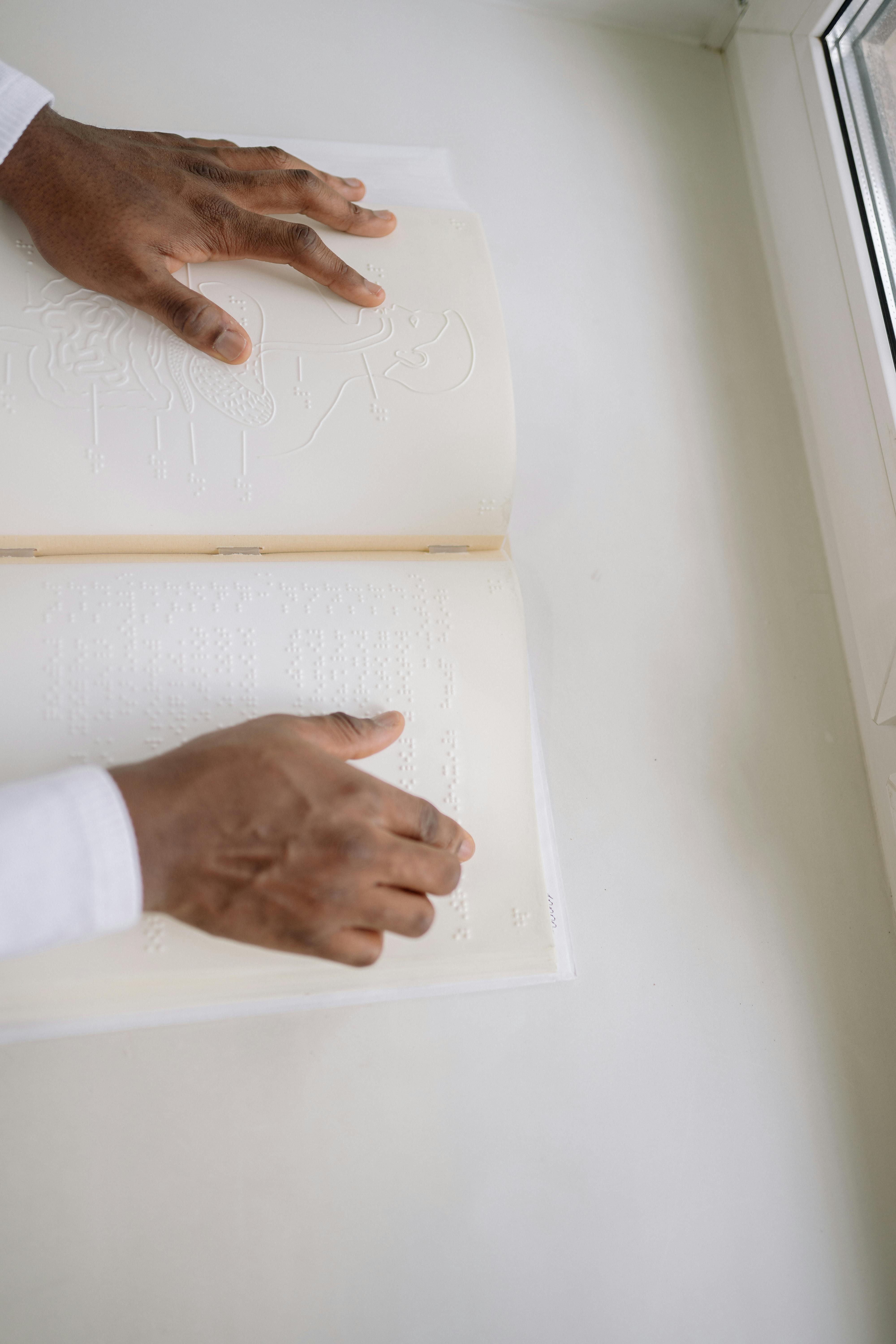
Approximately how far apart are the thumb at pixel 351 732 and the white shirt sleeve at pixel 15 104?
2.30ft

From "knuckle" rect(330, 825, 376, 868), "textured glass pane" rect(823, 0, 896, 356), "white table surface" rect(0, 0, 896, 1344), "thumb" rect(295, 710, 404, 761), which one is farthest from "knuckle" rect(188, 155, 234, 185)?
"textured glass pane" rect(823, 0, 896, 356)

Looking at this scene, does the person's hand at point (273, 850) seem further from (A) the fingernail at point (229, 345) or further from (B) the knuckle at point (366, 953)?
(A) the fingernail at point (229, 345)

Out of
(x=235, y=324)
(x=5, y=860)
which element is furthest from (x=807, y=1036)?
(x=235, y=324)

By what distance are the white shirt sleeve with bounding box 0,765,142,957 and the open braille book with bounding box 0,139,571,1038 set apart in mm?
115

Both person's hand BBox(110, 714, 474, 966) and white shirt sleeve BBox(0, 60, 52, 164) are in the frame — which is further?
white shirt sleeve BBox(0, 60, 52, 164)

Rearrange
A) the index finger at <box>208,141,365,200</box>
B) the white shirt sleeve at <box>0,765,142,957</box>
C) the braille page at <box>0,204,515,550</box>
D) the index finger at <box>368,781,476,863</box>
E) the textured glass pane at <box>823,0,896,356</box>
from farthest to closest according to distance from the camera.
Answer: the textured glass pane at <box>823,0,896,356</box>
the index finger at <box>208,141,365,200</box>
the braille page at <box>0,204,515,550</box>
the index finger at <box>368,781,476,863</box>
the white shirt sleeve at <box>0,765,142,957</box>

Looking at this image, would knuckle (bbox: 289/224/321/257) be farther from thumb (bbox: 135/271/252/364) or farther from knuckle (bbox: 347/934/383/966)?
knuckle (bbox: 347/934/383/966)

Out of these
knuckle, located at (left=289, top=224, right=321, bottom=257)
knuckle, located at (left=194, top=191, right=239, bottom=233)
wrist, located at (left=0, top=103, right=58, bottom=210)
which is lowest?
knuckle, located at (left=289, top=224, right=321, bottom=257)

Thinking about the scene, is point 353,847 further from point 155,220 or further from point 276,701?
point 155,220

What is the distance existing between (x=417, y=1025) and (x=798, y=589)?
0.79 metres

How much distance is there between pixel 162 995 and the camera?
0.83 meters

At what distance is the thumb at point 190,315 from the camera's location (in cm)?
92

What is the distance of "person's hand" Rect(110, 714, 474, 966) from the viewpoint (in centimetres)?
74

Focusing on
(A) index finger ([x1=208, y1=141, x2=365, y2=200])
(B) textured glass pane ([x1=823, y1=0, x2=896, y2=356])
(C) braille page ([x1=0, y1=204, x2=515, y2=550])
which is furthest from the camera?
(B) textured glass pane ([x1=823, y1=0, x2=896, y2=356])
